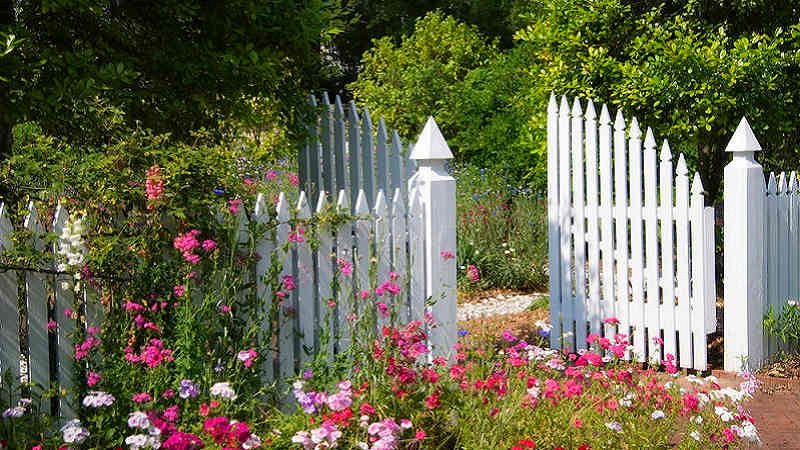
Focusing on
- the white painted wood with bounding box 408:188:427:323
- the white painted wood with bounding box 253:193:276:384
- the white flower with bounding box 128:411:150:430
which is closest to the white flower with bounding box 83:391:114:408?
the white flower with bounding box 128:411:150:430

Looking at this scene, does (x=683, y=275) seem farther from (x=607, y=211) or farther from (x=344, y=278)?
(x=344, y=278)

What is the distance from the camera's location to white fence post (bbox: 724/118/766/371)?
253 inches

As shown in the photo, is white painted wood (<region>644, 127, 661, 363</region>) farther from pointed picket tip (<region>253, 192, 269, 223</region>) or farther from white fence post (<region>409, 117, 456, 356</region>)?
pointed picket tip (<region>253, 192, 269, 223</region>)

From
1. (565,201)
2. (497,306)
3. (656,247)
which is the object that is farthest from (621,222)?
(497,306)

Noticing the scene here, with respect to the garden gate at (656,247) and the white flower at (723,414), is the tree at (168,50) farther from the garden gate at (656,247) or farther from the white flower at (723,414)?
the white flower at (723,414)

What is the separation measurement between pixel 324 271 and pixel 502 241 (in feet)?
19.5

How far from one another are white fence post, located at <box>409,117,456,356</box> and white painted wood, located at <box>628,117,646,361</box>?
73.7 inches

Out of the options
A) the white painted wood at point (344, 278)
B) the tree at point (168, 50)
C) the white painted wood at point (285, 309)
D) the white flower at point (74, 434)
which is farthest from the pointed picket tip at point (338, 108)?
the white flower at point (74, 434)

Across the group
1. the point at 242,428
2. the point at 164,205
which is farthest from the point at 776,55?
the point at 242,428

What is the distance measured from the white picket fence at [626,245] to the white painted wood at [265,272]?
9.63 feet

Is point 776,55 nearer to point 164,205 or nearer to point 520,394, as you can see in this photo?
point 520,394

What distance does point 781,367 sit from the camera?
6746 mm

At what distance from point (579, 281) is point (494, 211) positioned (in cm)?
371

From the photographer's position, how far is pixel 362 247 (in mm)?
4637
